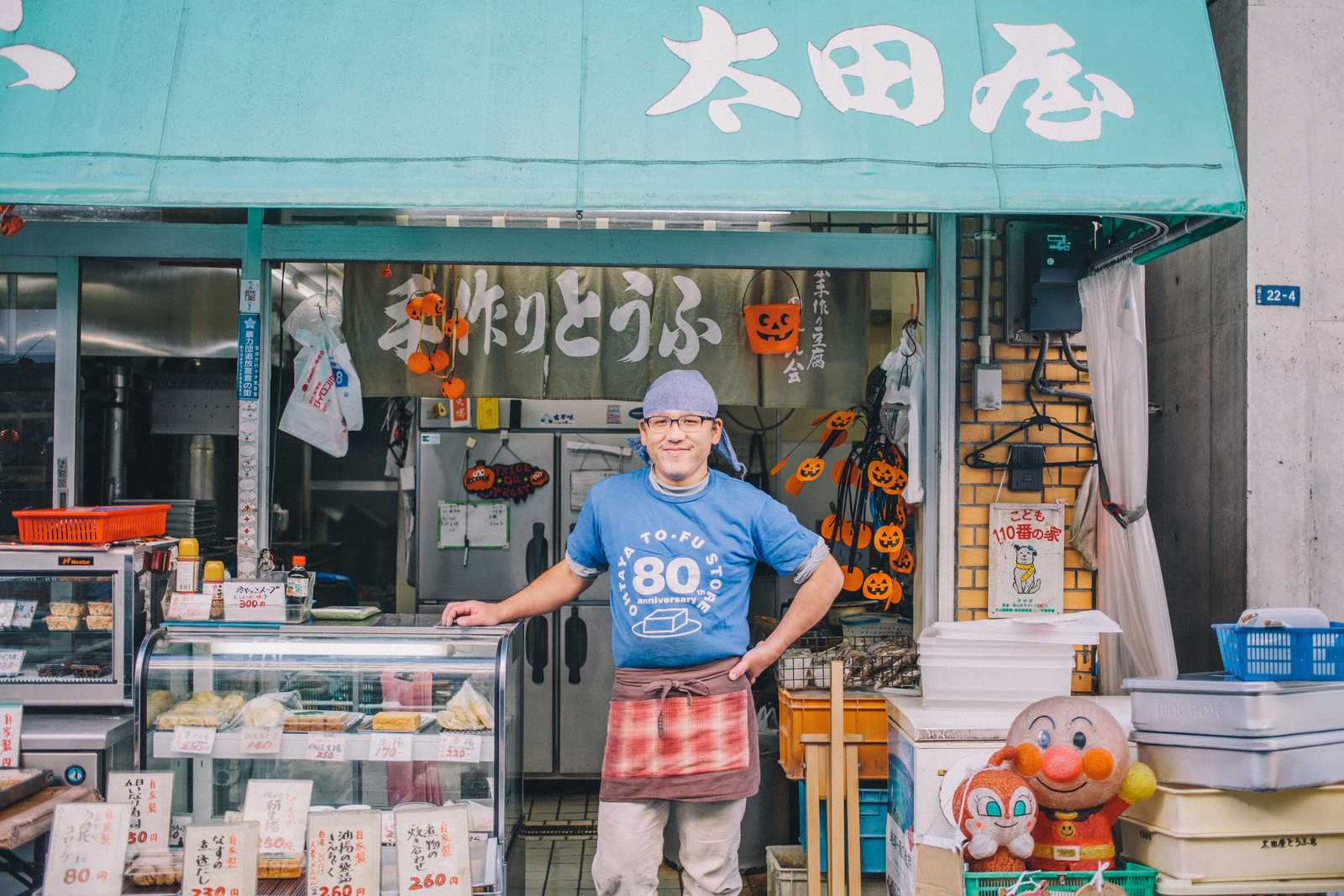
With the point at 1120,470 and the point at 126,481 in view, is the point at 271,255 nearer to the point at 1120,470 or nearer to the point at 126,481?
the point at 126,481

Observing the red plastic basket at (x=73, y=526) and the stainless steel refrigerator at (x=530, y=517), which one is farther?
the stainless steel refrigerator at (x=530, y=517)

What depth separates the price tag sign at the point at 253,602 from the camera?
370cm

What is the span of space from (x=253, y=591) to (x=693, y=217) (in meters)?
2.85

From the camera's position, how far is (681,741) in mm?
3291

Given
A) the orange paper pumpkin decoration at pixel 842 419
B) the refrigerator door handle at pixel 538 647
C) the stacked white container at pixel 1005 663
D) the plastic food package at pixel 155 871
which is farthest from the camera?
the refrigerator door handle at pixel 538 647

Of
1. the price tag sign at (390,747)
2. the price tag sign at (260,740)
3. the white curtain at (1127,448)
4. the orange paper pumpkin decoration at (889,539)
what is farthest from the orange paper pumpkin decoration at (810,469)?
the price tag sign at (260,740)

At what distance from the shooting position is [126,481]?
6102 mm

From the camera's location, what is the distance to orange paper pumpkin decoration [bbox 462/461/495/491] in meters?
6.63

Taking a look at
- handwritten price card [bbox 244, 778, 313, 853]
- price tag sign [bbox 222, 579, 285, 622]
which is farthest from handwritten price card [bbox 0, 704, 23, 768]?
handwritten price card [bbox 244, 778, 313, 853]

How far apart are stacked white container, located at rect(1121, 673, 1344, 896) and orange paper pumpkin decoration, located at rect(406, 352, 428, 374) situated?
4.13 metres

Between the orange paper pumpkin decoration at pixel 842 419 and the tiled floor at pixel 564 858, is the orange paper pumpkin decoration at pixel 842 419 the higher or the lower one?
the higher one

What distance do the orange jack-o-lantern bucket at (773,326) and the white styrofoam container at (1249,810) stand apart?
290 cm

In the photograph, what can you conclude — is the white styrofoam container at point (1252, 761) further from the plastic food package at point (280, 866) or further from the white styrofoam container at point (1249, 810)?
the plastic food package at point (280, 866)

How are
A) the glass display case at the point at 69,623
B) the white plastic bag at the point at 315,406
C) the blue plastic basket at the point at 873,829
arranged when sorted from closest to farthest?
the glass display case at the point at 69,623 → the blue plastic basket at the point at 873,829 → the white plastic bag at the point at 315,406
